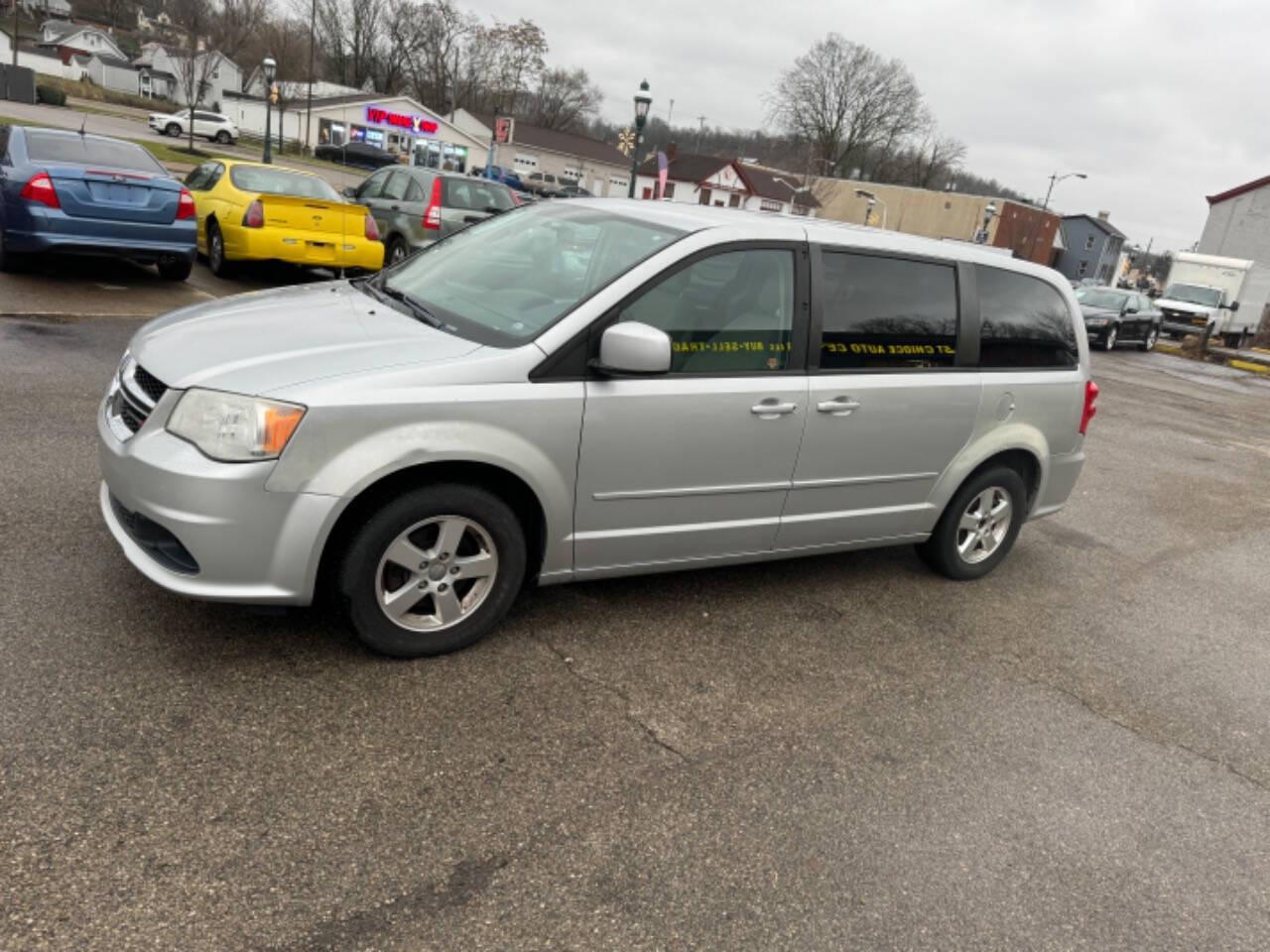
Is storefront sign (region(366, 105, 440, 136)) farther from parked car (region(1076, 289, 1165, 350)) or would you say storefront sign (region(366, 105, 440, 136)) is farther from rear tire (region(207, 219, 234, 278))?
rear tire (region(207, 219, 234, 278))

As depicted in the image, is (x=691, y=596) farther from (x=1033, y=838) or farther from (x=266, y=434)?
(x=266, y=434)

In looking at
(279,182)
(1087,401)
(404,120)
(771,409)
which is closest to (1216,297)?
(279,182)

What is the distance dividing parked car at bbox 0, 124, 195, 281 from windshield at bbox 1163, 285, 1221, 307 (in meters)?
29.3

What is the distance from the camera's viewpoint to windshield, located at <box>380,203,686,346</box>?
3713mm

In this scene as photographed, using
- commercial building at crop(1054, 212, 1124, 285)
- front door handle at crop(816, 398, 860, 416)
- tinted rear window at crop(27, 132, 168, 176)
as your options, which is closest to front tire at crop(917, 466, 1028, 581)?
front door handle at crop(816, 398, 860, 416)

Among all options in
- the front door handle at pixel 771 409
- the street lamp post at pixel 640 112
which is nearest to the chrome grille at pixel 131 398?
the front door handle at pixel 771 409

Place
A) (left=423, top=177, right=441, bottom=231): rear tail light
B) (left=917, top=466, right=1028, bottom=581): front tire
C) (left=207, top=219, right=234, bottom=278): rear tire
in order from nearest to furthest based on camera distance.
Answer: (left=917, top=466, right=1028, bottom=581): front tire → (left=207, top=219, right=234, bottom=278): rear tire → (left=423, top=177, right=441, bottom=231): rear tail light

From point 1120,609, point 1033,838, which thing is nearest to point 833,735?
point 1033,838

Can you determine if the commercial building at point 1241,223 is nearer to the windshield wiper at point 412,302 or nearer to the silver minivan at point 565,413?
the silver minivan at point 565,413

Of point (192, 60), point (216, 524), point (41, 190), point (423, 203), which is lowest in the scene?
point (216, 524)

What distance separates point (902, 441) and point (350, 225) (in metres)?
8.86

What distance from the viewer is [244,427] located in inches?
121

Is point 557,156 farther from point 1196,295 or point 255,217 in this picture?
point 255,217

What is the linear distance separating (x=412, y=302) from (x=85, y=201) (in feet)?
22.7
